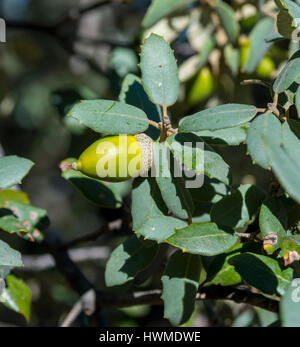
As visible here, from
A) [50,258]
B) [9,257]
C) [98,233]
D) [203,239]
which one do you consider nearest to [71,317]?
[98,233]

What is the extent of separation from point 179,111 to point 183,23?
0.28 m

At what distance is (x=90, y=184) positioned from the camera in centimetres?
102

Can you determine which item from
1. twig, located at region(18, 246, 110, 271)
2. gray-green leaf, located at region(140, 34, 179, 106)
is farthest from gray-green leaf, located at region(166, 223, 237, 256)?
twig, located at region(18, 246, 110, 271)

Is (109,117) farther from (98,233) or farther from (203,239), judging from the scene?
(98,233)

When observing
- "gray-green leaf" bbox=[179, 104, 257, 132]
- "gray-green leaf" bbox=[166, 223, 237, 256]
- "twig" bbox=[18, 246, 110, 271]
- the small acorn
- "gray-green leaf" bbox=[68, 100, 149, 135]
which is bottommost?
"twig" bbox=[18, 246, 110, 271]

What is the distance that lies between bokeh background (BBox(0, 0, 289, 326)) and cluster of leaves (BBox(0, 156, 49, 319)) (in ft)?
0.68

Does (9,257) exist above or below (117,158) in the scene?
below

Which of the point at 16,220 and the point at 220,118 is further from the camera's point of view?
the point at 16,220

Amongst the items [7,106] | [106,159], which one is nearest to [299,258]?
[106,159]

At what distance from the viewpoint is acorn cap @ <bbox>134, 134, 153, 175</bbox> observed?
80 cm

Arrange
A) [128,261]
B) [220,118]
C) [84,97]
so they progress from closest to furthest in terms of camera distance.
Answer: [220,118]
[128,261]
[84,97]

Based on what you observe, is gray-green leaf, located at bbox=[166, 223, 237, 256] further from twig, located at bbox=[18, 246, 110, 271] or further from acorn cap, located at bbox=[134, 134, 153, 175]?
twig, located at bbox=[18, 246, 110, 271]

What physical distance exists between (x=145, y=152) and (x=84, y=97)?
79 centimetres

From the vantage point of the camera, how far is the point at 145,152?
0.80 meters
